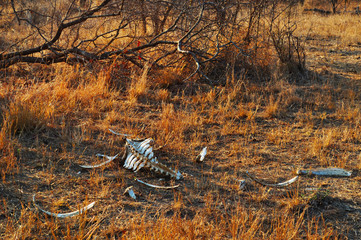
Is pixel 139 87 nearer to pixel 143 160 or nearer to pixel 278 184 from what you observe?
pixel 143 160

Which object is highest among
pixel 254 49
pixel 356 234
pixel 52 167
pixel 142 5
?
pixel 142 5

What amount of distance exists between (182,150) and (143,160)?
66 cm

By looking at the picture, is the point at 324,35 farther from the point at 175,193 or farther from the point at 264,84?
the point at 175,193

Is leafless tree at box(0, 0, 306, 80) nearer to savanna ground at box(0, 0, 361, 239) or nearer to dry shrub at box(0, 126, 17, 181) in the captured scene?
savanna ground at box(0, 0, 361, 239)

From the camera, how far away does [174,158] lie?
4.26m

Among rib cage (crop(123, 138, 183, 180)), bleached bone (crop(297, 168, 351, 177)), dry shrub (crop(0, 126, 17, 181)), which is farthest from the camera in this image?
bleached bone (crop(297, 168, 351, 177))

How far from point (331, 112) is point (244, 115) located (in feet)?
4.41

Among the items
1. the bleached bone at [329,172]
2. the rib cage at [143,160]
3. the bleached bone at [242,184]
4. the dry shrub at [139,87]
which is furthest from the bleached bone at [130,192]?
the dry shrub at [139,87]

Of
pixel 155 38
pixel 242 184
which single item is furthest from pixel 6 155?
pixel 155 38

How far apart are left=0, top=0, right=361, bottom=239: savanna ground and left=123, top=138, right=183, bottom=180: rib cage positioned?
0.08 meters

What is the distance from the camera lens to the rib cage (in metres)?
3.81

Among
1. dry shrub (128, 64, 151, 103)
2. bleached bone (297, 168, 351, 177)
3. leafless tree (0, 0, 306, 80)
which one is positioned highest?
leafless tree (0, 0, 306, 80)

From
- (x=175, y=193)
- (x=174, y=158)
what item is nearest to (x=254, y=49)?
→ (x=174, y=158)

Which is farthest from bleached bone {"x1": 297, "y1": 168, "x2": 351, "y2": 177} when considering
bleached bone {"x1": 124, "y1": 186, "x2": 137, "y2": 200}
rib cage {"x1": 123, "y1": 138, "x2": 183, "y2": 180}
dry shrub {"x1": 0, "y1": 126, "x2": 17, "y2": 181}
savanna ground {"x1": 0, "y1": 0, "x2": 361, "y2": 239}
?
dry shrub {"x1": 0, "y1": 126, "x2": 17, "y2": 181}
